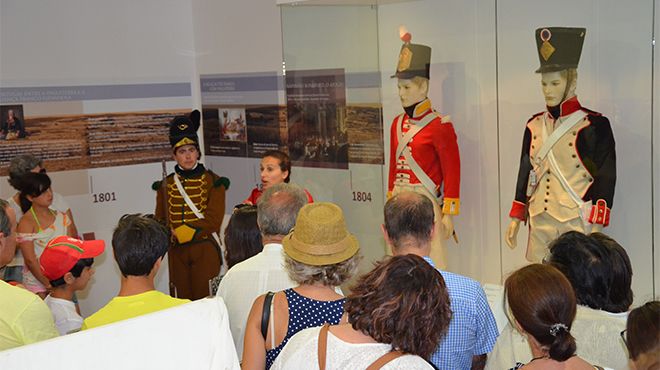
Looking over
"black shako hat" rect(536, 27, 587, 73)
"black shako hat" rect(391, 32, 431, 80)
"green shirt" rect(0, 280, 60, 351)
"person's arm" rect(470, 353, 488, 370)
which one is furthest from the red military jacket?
"green shirt" rect(0, 280, 60, 351)

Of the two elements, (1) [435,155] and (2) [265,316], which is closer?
(2) [265,316]

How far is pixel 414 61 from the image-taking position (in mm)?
5418

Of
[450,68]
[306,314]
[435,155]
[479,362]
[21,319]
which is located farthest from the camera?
[450,68]

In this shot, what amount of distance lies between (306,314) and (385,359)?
1.87 ft

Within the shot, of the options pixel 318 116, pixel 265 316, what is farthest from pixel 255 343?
pixel 318 116

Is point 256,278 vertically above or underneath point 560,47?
underneath

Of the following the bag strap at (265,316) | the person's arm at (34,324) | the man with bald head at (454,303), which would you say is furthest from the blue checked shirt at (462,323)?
the person's arm at (34,324)

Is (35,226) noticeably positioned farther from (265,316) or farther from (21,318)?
(265,316)

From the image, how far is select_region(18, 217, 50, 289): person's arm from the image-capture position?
5.53 meters

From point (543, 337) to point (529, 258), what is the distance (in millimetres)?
2697

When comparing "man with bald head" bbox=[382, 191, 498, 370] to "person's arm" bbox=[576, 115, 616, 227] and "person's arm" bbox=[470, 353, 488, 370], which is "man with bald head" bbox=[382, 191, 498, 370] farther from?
"person's arm" bbox=[576, 115, 616, 227]

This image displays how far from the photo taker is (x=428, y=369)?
2.04m

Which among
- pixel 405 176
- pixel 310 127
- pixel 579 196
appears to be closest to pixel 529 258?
pixel 579 196

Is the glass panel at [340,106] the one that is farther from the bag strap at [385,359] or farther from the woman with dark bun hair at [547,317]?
the bag strap at [385,359]
